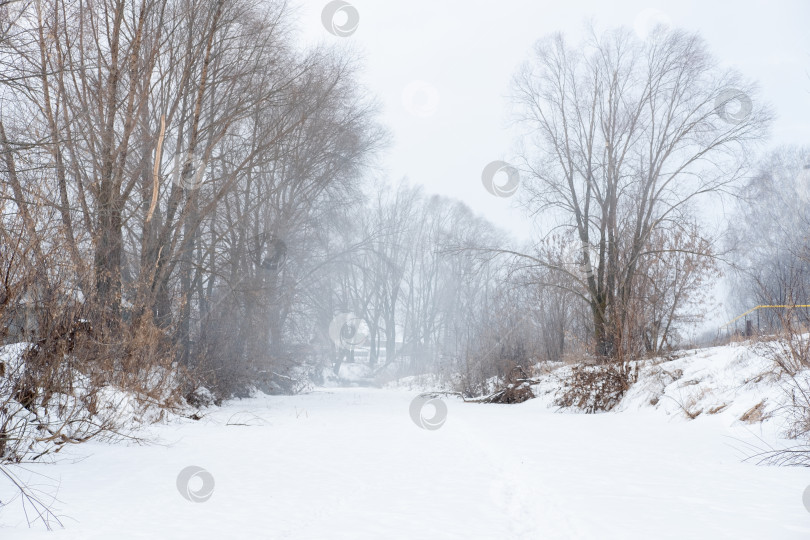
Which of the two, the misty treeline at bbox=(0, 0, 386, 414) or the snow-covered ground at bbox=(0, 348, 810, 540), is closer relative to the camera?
the snow-covered ground at bbox=(0, 348, 810, 540)

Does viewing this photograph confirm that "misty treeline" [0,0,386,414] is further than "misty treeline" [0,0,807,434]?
No

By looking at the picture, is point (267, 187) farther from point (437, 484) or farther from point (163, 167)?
point (437, 484)

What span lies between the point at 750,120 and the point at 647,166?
9.68 feet

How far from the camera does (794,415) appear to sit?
6082 mm

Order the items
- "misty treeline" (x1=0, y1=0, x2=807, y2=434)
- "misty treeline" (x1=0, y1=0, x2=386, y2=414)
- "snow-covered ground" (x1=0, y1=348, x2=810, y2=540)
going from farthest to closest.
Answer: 1. "misty treeline" (x1=0, y1=0, x2=807, y2=434)
2. "misty treeline" (x1=0, y1=0, x2=386, y2=414)
3. "snow-covered ground" (x1=0, y1=348, x2=810, y2=540)

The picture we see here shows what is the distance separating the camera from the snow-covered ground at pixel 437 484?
3.66 m

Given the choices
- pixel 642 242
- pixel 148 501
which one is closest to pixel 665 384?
pixel 642 242

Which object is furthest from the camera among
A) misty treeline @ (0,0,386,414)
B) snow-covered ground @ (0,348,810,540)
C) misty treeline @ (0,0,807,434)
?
misty treeline @ (0,0,807,434)

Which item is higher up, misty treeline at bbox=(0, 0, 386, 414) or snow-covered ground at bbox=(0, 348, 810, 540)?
misty treeline at bbox=(0, 0, 386, 414)

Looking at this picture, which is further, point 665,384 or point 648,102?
point 648,102

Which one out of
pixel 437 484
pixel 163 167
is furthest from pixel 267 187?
pixel 437 484

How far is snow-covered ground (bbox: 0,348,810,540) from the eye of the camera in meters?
3.66

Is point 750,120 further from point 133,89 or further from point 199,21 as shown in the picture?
point 133,89

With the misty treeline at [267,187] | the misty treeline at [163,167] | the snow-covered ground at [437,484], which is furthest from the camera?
the misty treeline at [267,187]
